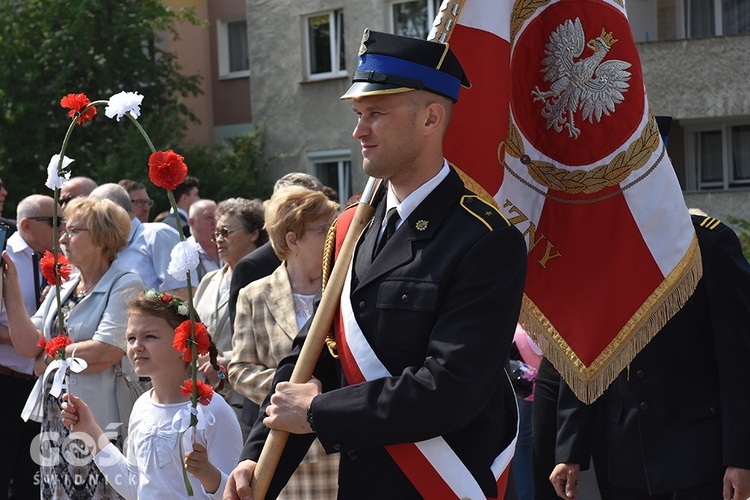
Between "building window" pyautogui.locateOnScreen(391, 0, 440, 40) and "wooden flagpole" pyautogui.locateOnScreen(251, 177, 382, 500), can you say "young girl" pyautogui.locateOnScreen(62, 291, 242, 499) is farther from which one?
"building window" pyautogui.locateOnScreen(391, 0, 440, 40)

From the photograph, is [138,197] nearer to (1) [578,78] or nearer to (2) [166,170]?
(1) [578,78]

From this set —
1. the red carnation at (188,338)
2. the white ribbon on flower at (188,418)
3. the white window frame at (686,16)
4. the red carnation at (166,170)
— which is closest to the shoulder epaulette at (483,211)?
the red carnation at (166,170)

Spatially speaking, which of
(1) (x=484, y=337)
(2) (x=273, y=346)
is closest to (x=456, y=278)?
(1) (x=484, y=337)

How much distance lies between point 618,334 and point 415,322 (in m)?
1.55

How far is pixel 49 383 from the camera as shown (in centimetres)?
583

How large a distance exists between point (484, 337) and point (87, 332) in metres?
3.37

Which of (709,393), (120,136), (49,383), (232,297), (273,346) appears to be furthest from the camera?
(120,136)

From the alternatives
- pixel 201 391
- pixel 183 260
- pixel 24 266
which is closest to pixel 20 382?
pixel 24 266

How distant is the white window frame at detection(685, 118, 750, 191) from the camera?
21.6 metres

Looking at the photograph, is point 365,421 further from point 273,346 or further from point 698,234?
point 273,346

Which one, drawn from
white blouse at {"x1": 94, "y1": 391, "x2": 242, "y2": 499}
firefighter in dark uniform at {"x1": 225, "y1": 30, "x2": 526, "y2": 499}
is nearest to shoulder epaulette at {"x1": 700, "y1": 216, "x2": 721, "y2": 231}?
firefighter in dark uniform at {"x1": 225, "y1": 30, "x2": 526, "y2": 499}

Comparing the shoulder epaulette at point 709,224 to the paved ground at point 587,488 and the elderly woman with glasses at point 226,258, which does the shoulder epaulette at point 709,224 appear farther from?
the paved ground at point 587,488

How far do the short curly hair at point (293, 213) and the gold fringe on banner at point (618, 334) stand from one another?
1434 mm

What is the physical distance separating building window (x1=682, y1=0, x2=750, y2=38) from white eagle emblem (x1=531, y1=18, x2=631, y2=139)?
17707 millimetres
